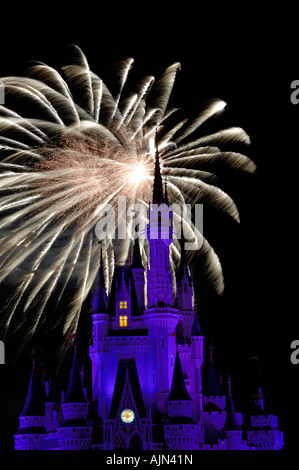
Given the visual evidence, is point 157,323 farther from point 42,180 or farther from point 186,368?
point 42,180

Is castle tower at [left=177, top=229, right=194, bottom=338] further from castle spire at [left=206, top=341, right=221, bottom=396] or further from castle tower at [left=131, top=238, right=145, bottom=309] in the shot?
castle spire at [left=206, top=341, right=221, bottom=396]

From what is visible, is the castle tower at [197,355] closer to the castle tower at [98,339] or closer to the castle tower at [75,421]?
the castle tower at [98,339]

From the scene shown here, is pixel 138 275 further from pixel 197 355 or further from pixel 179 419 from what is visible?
pixel 179 419

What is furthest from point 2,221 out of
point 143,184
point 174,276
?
point 174,276

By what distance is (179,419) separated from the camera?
96.5 metres

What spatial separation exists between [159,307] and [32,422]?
59.5ft

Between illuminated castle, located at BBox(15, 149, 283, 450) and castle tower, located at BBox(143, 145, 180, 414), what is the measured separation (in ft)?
0.35

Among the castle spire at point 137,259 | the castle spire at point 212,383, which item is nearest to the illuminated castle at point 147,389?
the castle spire at point 212,383

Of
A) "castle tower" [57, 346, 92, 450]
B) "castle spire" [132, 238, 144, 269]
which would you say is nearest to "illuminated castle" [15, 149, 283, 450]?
"castle tower" [57, 346, 92, 450]

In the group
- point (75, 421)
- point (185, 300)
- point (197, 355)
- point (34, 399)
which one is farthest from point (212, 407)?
point (34, 399)

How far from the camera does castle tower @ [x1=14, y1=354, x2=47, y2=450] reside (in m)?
102

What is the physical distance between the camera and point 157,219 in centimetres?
10431
